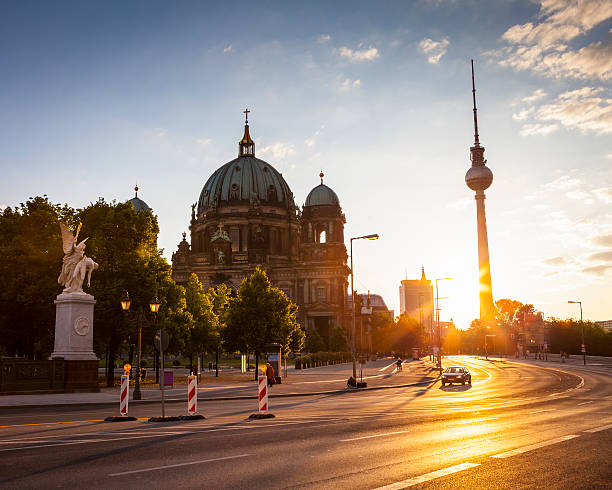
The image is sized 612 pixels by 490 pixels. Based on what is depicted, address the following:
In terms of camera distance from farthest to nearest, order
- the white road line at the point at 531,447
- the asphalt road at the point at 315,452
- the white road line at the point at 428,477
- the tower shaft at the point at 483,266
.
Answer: the tower shaft at the point at 483,266 < the white road line at the point at 531,447 < the asphalt road at the point at 315,452 < the white road line at the point at 428,477

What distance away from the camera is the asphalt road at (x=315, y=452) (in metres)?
9.28

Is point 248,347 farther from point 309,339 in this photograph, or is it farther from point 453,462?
point 309,339

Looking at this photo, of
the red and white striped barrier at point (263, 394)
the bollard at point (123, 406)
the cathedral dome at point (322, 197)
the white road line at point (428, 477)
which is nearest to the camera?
the white road line at point (428, 477)

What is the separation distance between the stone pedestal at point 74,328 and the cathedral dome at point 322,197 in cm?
10696

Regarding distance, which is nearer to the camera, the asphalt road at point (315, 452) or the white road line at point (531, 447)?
the asphalt road at point (315, 452)

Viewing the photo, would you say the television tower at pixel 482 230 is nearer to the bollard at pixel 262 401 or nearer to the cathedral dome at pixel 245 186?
the cathedral dome at pixel 245 186

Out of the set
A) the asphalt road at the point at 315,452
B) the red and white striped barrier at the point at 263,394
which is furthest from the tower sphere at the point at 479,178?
the red and white striped barrier at the point at 263,394

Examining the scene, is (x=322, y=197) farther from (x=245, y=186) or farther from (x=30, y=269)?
(x=30, y=269)

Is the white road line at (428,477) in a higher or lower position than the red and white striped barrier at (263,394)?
lower

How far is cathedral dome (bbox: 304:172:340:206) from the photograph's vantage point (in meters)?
138

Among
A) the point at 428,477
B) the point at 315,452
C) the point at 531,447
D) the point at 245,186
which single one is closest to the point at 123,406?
the point at 315,452

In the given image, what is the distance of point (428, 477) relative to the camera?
368 inches

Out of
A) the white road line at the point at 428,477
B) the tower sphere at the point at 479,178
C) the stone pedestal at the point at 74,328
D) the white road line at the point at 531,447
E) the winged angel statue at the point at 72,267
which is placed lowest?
the white road line at the point at 531,447

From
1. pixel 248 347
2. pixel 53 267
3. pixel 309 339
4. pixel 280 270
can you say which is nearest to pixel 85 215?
pixel 53 267
